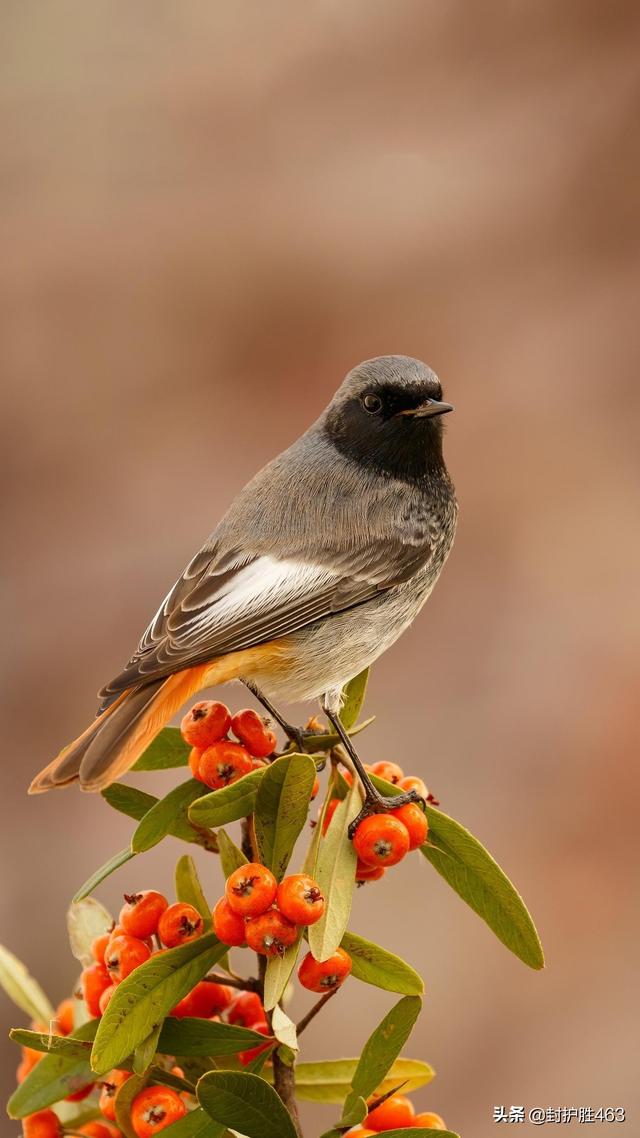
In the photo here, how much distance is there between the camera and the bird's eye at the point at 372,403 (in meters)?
2.38

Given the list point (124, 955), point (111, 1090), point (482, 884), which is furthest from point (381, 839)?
point (111, 1090)

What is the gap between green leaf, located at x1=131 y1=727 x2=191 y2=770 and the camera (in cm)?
181

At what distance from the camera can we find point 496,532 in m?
5.57

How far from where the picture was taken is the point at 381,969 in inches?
60.4

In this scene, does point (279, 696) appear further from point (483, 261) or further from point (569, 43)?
point (569, 43)

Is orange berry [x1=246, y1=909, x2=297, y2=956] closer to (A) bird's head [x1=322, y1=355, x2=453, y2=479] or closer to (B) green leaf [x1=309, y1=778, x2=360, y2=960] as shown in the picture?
(B) green leaf [x1=309, y1=778, x2=360, y2=960]

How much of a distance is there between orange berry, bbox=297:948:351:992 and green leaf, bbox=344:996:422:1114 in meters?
0.09

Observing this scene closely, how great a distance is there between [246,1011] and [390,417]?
1.22m

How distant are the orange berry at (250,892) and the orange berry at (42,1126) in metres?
0.45

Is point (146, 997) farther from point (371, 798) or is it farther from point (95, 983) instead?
point (371, 798)

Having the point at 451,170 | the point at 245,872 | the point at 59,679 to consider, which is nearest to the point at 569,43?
the point at 451,170

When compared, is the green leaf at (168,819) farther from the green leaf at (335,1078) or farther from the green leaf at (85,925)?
the green leaf at (335,1078)

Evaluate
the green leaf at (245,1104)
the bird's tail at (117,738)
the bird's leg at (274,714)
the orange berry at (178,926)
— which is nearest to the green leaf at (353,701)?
the bird's leg at (274,714)

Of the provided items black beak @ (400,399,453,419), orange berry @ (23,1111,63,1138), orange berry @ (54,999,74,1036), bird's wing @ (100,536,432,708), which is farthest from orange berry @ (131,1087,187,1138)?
black beak @ (400,399,453,419)
